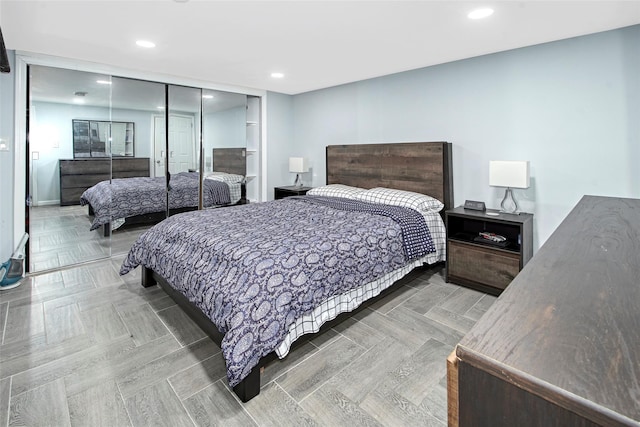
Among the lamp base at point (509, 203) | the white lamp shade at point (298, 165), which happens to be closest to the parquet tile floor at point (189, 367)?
the lamp base at point (509, 203)

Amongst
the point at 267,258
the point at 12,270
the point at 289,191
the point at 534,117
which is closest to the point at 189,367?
the point at 267,258

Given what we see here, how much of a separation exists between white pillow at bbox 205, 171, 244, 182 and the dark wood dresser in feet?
15.3

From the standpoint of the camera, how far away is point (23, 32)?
9.21 ft

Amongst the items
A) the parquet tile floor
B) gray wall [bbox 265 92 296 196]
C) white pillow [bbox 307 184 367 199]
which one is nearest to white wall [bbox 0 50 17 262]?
the parquet tile floor

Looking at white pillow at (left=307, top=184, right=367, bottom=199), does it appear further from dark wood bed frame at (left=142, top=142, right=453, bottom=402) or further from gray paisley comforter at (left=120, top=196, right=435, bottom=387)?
gray paisley comforter at (left=120, top=196, right=435, bottom=387)

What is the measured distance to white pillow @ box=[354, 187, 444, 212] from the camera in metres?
3.51

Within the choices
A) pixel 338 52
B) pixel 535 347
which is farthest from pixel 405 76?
pixel 535 347

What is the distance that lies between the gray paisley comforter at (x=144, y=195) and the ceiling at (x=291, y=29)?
4.69ft

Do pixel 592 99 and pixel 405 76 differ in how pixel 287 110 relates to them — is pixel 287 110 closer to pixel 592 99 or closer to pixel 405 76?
pixel 405 76

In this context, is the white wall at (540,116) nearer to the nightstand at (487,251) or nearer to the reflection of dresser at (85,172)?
the nightstand at (487,251)

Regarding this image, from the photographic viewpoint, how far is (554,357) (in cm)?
57

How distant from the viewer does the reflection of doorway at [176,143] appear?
14.6 ft

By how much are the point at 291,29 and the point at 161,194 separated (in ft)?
9.71

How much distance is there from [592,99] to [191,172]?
4614 millimetres
